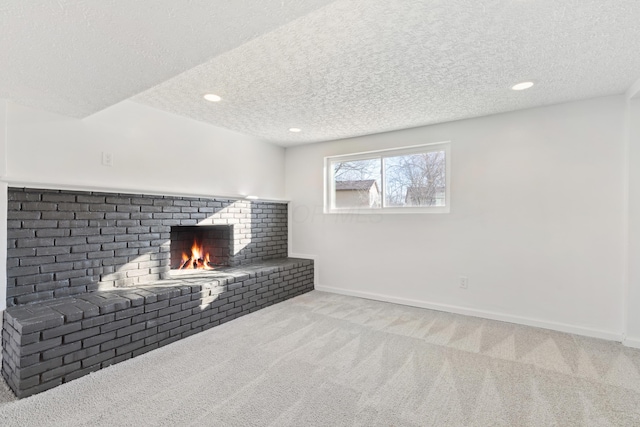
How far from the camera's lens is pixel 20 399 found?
71.4 inches

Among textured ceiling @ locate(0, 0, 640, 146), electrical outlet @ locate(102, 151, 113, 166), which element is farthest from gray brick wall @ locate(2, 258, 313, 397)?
textured ceiling @ locate(0, 0, 640, 146)

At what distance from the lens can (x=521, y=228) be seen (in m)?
3.08

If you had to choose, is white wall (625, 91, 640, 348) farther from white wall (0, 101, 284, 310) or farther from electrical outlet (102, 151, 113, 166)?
electrical outlet (102, 151, 113, 166)

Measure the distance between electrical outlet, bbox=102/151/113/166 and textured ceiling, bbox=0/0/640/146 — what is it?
16.5 inches

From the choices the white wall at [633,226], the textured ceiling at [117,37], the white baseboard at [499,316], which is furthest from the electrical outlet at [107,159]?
the white wall at [633,226]

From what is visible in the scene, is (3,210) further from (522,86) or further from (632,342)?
(632,342)

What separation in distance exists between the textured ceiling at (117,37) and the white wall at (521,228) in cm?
277

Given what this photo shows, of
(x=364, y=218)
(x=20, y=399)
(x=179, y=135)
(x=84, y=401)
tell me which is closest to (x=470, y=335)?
(x=364, y=218)

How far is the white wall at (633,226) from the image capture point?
254cm

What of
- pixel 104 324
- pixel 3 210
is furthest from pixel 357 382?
pixel 3 210

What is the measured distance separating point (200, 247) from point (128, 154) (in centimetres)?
167

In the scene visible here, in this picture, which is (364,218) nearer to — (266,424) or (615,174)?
(615,174)

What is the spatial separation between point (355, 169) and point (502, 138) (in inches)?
70.7

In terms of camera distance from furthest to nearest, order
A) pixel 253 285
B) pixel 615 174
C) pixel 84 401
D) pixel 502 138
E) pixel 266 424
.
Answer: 1. pixel 253 285
2. pixel 502 138
3. pixel 615 174
4. pixel 84 401
5. pixel 266 424
